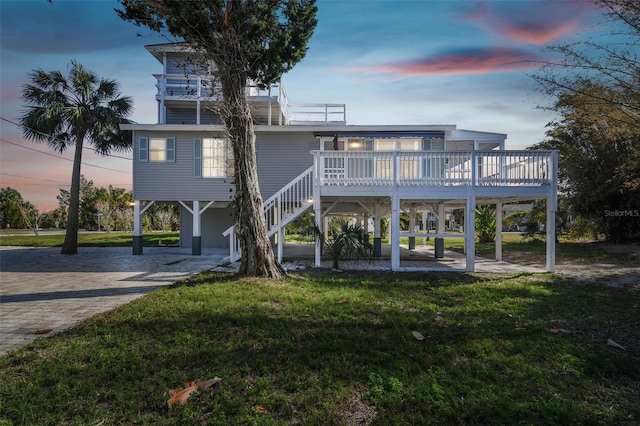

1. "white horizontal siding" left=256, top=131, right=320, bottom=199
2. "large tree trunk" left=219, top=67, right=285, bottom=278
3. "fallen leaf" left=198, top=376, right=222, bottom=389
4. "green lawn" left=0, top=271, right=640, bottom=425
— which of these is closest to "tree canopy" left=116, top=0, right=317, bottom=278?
"large tree trunk" left=219, top=67, right=285, bottom=278

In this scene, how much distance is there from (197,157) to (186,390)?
12.7m

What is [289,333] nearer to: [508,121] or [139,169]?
[139,169]

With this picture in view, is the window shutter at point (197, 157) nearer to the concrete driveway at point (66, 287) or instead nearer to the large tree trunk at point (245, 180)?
the concrete driveway at point (66, 287)

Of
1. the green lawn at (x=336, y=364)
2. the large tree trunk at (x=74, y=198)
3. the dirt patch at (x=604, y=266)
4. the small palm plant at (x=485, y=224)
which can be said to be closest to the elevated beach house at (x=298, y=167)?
the dirt patch at (x=604, y=266)

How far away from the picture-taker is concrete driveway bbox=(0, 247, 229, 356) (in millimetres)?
4816

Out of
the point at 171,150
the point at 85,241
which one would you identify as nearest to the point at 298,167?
the point at 171,150

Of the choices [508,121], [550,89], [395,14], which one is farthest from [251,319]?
[508,121]

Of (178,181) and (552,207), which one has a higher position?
(178,181)

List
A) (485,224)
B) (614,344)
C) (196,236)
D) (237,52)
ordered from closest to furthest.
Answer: (614,344)
(237,52)
(196,236)
(485,224)

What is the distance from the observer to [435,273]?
29.3 ft

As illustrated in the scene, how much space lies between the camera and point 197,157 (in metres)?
14.4

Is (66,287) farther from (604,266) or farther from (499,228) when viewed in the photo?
(604,266)

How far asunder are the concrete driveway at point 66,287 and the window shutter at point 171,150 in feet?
13.8

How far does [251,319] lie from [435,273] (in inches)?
222
